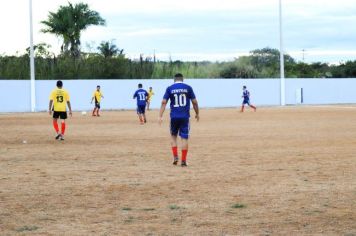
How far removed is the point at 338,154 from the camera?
17.3 m

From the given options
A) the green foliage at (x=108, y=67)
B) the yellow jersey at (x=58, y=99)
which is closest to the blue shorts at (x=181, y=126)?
the yellow jersey at (x=58, y=99)

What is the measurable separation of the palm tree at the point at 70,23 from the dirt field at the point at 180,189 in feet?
175

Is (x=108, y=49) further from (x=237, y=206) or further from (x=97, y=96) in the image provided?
(x=237, y=206)

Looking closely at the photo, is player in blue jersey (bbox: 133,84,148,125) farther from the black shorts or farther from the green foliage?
the green foliage

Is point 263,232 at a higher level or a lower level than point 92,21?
lower

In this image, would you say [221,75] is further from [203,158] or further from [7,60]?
[203,158]

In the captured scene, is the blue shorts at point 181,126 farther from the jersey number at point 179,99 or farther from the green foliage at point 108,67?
the green foliage at point 108,67

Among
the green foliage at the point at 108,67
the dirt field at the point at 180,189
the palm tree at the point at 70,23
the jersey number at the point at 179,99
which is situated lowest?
the dirt field at the point at 180,189

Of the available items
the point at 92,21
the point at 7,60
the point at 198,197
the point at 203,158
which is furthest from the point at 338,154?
the point at 92,21

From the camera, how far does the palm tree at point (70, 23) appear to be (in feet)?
241

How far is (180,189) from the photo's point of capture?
39.1ft

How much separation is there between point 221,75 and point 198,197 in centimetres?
6845

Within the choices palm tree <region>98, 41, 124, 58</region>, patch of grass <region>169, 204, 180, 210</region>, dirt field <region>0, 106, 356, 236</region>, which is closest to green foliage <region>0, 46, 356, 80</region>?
palm tree <region>98, 41, 124, 58</region>

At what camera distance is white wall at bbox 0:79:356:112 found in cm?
5712
